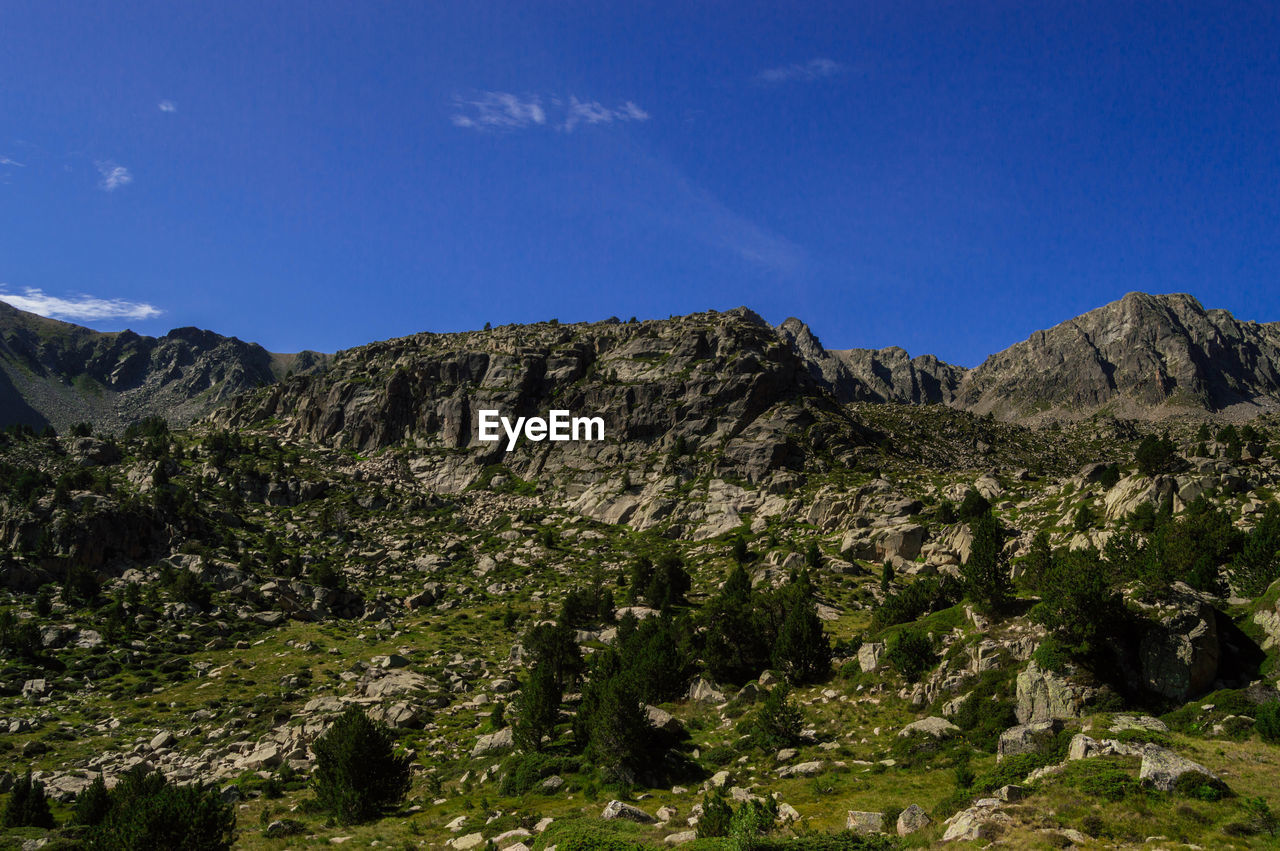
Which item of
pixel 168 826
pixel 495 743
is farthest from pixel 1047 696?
pixel 168 826

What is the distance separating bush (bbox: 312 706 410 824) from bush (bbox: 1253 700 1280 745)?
1863 inches

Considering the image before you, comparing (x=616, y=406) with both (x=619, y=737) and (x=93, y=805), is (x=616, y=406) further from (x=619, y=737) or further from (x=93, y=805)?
(x=93, y=805)

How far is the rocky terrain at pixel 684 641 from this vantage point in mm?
30172

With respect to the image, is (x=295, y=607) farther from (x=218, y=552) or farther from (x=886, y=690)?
(x=886, y=690)

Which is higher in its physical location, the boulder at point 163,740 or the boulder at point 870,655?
the boulder at point 870,655

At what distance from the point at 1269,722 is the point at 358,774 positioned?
1934 inches

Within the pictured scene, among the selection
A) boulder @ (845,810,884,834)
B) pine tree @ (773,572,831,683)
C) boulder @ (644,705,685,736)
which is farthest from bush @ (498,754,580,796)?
boulder @ (845,810,884,834)

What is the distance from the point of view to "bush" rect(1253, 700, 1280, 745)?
2842 centimetres

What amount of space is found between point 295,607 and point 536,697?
6227 centimetres

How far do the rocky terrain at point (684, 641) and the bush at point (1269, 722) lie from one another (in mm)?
515

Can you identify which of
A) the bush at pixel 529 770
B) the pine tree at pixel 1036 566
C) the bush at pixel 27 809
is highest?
the pine tree at pixel 1036 566

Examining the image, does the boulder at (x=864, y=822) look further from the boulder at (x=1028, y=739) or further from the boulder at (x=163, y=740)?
the boulder at (x=163, y=740)

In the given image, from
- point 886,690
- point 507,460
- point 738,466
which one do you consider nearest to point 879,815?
point 886,690

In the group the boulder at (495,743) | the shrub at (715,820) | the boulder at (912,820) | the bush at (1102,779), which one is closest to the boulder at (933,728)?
the bush at (1102,779)
